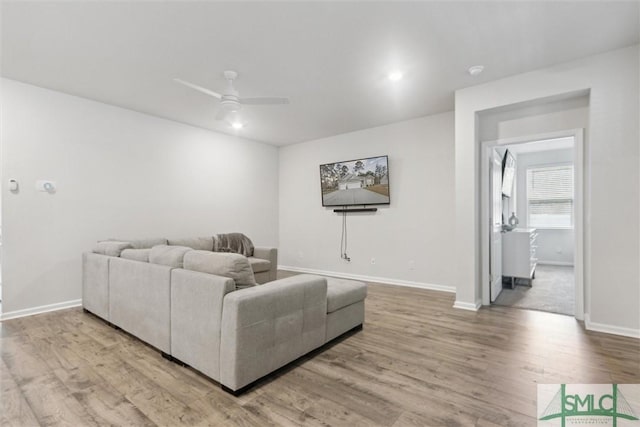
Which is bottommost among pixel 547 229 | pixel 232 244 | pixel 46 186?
pixel 232 244

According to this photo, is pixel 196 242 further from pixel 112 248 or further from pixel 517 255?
pixel 517 255

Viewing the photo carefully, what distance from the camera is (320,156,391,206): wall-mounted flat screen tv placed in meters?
5.30

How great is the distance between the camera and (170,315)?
7.80 ft

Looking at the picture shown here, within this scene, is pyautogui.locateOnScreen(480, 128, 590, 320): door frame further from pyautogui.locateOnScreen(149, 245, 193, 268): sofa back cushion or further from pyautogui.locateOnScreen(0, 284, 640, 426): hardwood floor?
pyautogui.locateOnScreen(149, 245, 193, 268): sofa back cushion

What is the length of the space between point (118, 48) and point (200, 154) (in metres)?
2.57

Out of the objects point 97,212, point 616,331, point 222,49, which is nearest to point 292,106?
point 222,49

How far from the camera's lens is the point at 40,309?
364 centimetres

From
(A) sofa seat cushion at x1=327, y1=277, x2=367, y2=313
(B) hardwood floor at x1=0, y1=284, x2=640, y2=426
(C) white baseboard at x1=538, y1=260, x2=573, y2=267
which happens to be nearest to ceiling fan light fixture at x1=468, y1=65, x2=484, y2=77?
(A) sofa seat cushion at x1=327, y1=277, x2=367, y2=313

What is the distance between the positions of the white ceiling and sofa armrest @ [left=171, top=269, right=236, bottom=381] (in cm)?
206

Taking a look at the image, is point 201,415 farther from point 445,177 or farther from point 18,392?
point 445,177

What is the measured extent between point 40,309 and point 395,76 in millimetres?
5012

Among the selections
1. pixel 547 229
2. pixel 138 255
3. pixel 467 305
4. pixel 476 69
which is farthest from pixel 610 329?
pixel 547 229

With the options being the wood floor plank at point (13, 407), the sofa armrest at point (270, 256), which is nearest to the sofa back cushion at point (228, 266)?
the wood floor plank at point (13, 407)

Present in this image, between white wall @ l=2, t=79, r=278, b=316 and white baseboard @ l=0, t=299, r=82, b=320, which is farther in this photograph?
white wall @ l=2, t=79, r=278, b=316
